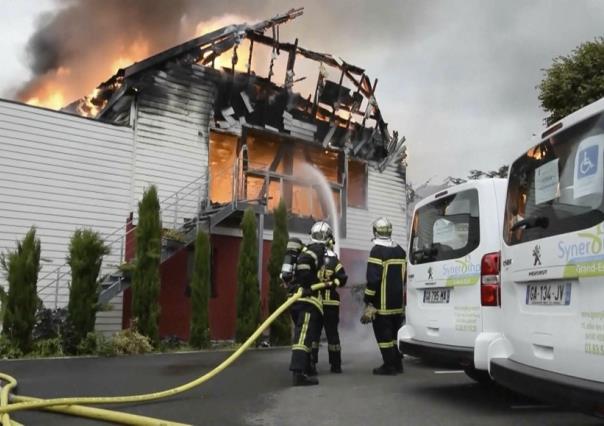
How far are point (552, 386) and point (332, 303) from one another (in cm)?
401

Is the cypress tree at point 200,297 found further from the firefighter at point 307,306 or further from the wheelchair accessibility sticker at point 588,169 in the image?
the wheelchair accessibility sticker at point 588,169

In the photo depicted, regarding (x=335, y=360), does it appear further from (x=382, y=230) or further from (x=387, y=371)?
(x=382, y=230)

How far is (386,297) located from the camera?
22.6 ft

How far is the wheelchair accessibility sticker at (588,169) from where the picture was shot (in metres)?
3.26

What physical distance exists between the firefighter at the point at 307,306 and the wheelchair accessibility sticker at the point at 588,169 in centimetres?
351

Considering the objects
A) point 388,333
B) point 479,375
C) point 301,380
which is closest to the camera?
point 479,375

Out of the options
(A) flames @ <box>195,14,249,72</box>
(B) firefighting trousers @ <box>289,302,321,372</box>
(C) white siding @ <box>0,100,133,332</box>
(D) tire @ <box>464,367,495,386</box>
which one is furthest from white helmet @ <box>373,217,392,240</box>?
(A) flames @ <box>195,14,249,72</box>

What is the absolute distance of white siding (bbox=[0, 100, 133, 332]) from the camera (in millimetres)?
11227

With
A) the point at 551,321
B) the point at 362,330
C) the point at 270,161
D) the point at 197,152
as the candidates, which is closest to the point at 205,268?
the point at 197,152

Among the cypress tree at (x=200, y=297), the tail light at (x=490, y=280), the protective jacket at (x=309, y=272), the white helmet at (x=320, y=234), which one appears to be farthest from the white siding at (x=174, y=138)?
the tail light at (x=490, y=280)

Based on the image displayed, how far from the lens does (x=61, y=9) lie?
49.9 ft

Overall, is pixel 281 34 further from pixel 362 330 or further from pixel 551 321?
pixel 551 321

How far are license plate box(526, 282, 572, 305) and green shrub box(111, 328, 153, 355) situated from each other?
307 inches

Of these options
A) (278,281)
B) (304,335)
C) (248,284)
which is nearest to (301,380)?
(304,335)
